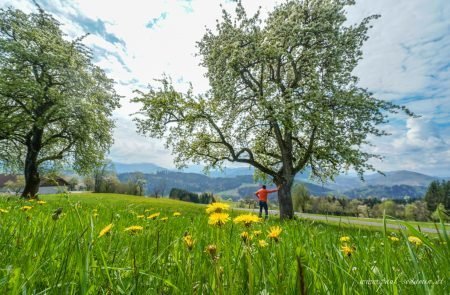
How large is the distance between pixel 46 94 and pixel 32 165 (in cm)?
726

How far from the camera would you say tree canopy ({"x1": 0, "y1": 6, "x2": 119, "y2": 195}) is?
76.5 feet

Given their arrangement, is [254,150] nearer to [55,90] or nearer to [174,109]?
[174,109]

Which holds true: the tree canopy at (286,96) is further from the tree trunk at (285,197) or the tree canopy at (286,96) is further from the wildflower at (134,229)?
the wildflower at (134,229)

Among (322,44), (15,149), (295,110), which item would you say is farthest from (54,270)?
(15,149)

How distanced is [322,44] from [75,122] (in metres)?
21.8

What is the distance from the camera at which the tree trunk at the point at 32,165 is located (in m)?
26.0

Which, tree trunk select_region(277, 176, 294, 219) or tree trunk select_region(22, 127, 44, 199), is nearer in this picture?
tree trunk select_region(277, 176, 294, 219)

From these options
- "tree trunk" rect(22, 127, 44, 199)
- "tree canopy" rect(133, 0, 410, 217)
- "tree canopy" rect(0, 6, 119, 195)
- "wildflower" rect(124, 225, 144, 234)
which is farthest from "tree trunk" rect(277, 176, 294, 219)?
"tree trunk" rect(22, 127, 44, 199)

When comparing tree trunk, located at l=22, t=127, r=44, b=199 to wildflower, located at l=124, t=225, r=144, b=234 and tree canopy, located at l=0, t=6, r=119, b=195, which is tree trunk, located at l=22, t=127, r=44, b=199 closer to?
tree canopy, located at l=0, t=6, r=119, b=195

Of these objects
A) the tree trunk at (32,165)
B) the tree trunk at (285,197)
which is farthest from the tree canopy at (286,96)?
the tree trunk at (32,165)

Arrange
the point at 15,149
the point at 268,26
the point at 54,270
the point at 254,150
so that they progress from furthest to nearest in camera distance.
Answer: the point at 15,149
the point at 254,150
the point at 268,26
the point at 54,270

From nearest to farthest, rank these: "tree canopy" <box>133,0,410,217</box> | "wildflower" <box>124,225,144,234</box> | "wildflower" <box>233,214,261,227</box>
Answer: "wildflower" <box>233,214,261,227</box> → "wildflower" <box>124,225,144,234</box> → "tree canopy" <box>133,0,410,217</box>

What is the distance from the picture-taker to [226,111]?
2416 centimetres

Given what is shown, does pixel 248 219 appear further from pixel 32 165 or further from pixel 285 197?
pixel 32 165
